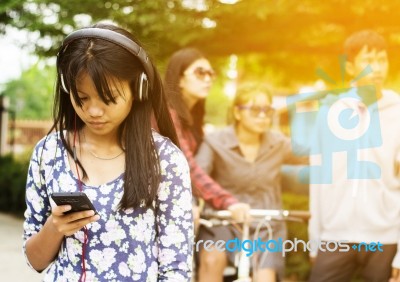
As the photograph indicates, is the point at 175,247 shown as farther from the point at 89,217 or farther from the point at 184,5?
the point at 184,5

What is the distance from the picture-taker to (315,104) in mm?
3975

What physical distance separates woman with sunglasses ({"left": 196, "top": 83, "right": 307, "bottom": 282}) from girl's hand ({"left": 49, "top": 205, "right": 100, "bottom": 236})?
215 centimetres

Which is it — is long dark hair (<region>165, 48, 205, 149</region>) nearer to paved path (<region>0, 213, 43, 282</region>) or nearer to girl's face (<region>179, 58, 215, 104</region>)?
girl's face (<region>179, 58, 215, 104</region>)

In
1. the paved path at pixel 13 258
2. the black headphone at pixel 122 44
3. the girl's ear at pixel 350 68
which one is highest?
the girl's ear at pixel 350 68

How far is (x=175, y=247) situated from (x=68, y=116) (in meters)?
0.48

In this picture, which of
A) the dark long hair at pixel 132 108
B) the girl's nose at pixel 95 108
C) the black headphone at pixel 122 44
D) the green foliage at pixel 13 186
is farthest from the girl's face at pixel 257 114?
the green foliage at pixel 13 186

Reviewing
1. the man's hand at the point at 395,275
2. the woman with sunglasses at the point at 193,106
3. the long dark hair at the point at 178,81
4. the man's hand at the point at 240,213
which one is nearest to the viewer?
the man's hand at the point at 395,275

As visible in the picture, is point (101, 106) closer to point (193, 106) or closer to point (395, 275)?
point (395, 275)

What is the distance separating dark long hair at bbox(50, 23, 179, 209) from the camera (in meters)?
1.77

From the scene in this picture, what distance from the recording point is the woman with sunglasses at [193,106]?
12.1 feet

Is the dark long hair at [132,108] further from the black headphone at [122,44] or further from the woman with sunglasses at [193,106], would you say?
the woman with sunglasses at [193,106]

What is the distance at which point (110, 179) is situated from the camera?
6.14 feet

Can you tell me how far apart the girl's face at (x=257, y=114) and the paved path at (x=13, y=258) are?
125 inches

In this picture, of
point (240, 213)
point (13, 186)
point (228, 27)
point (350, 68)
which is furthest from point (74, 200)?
point (13, 186)
